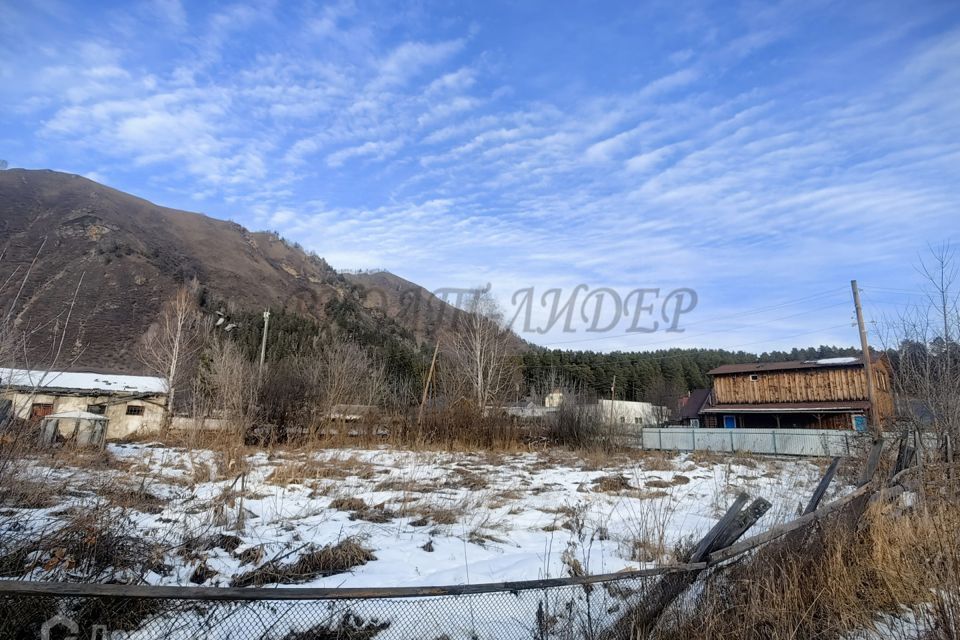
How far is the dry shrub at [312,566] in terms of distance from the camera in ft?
12.9

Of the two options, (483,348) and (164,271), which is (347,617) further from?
(164,271)

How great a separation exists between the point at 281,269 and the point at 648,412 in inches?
3728

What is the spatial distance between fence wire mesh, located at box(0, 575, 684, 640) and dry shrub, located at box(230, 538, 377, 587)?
619 millimetres

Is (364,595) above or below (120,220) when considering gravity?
below

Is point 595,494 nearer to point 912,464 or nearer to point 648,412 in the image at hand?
point 912,464

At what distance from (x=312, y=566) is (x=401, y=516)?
201 centimetres

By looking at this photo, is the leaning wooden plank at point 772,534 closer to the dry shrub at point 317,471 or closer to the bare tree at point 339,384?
the dry shrub at point 317,471

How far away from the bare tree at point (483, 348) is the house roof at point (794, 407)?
14829 mm

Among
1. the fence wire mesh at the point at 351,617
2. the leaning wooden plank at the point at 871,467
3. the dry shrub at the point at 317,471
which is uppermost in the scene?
the leaning wooden plank at the point at 871,467

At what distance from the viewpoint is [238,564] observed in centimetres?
420

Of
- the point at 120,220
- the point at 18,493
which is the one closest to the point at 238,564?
the point at 18,493

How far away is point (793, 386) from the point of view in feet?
106

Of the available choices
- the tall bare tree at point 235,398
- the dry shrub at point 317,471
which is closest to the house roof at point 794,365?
the dry shrub at point 317,471

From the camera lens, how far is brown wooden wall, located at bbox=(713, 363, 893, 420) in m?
30.0
